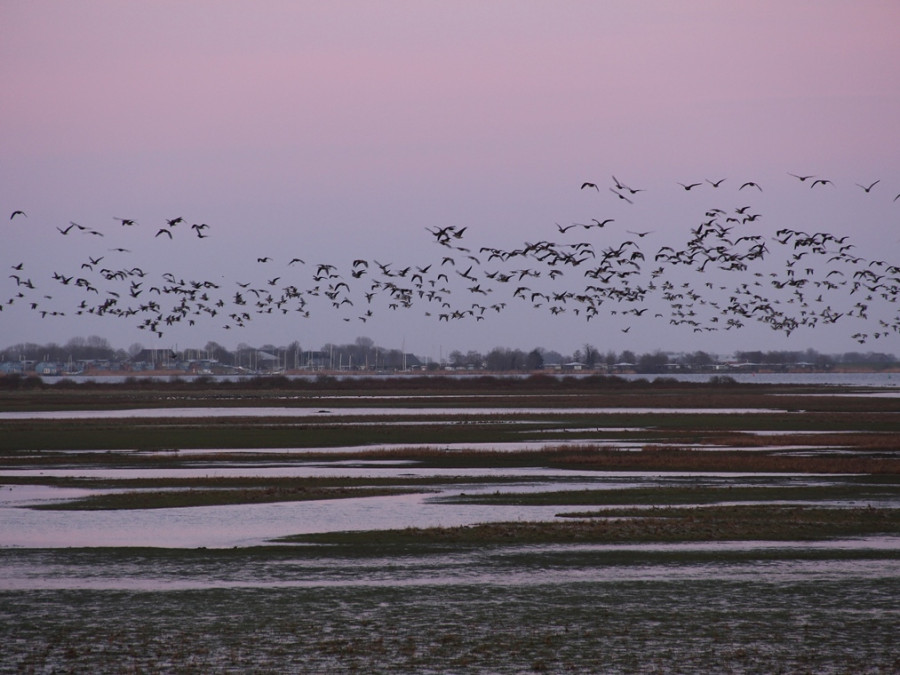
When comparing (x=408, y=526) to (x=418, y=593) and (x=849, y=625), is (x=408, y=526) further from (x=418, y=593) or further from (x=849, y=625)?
(x=849, y=625)

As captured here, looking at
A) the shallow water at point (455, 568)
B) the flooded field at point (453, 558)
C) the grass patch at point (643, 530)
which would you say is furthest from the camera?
the grass patch at point (643, 530)

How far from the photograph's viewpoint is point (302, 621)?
1967cm

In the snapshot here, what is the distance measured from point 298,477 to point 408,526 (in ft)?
45.1

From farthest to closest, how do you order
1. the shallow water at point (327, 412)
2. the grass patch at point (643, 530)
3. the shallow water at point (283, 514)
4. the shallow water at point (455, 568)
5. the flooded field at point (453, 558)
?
the shallow water at point (327, 412)
the shallow water at point (283, 514)
the grass patch at point (643, 530)
the shallow water at point (455, 568)
the flooded field at point (453, 558)

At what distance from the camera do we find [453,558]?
25938 mm

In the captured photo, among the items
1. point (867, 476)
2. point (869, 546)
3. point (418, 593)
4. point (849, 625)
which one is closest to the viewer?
point (849, 625)

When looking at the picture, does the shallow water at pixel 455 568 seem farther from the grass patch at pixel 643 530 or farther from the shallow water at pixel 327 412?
the shallow water at pixel 327 412

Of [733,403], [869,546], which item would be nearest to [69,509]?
[869,546]

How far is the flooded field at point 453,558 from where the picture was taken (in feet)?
58.8

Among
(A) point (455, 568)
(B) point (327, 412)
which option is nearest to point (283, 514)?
(A) point (455, 568)

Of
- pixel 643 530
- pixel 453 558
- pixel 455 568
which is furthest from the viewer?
pixel 643 530

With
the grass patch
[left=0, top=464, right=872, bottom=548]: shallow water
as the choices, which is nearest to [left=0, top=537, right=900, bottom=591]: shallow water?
the grass patch

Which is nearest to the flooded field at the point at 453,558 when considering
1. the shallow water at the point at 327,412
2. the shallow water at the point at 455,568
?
the shallow water at the point at 455,568

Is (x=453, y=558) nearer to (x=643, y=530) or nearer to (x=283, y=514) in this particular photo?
(x=643, y=530)
